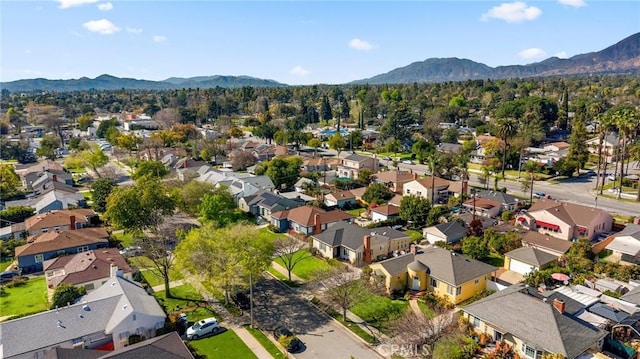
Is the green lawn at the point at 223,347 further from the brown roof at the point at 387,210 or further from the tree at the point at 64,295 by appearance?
the brown roof at the point at 387,210

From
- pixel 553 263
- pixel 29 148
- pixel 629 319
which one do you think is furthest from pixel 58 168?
pixel 629 319

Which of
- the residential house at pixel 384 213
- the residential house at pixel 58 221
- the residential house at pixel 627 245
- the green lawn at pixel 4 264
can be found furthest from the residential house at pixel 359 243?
the green lawn at pixel 4 264

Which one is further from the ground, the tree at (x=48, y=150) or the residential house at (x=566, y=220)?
the tree at (x=48, y=150)

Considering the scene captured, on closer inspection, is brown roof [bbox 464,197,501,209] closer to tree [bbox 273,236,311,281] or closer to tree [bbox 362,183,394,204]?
tree [bbox 362,183,394,204]

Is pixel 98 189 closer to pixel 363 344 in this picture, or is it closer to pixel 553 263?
pixel 363 344

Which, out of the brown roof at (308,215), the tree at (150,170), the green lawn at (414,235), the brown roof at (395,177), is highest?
the tree at (150,170)

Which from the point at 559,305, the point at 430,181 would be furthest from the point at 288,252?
the point at 430,181

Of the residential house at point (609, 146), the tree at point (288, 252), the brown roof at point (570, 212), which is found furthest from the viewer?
the residential house at point (609, 146)
